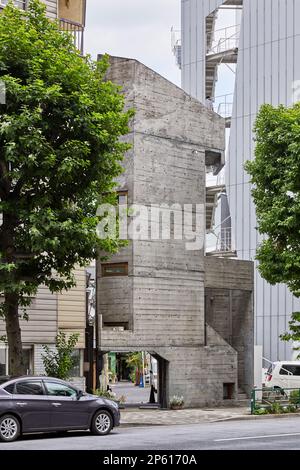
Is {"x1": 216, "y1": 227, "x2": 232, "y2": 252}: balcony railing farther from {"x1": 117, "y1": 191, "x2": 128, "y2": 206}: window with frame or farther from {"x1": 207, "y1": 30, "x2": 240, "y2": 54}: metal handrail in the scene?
{"x1": 117, "y1": 191, "x2": 128, "y2": 206}: window with frame

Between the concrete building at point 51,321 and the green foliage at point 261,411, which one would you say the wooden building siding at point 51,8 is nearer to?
the concrete building at point 51,321

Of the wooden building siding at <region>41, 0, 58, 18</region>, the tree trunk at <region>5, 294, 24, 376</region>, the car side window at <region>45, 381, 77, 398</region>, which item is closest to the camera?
the car side window at <region>45, 381, 77, 398</region>

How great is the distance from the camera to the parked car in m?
21.7

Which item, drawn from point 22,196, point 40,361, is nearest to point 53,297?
point 40,361

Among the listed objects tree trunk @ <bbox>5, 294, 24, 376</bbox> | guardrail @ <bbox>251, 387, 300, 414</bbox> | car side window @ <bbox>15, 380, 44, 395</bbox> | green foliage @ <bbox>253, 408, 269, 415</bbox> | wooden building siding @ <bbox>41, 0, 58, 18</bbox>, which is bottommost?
green foliage @ <bbox>253, 408, 269, 415</bbox>

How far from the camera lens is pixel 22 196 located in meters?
25.7

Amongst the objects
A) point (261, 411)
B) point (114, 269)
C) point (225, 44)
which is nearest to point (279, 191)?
point (114, 269)

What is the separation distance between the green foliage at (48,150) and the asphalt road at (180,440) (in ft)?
15.2

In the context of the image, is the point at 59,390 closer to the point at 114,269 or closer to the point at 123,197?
the point at 114,269

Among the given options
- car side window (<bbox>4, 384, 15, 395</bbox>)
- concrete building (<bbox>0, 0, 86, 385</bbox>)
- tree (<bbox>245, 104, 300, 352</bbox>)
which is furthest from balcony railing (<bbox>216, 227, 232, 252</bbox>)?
car side window (<bbox>4, 384, 15, 395</bbox>)

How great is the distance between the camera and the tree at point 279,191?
34.2 m

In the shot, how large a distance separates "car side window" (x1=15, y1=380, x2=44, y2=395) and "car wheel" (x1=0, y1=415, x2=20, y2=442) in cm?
72

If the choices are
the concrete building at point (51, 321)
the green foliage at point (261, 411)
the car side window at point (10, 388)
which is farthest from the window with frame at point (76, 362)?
the car side window at point (10, 388)
